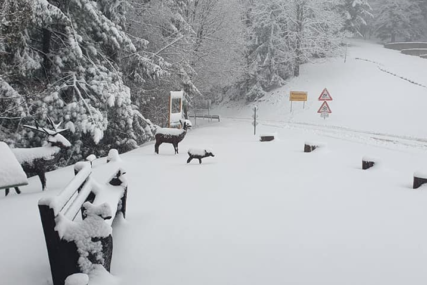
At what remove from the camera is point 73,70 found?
41.7 ft

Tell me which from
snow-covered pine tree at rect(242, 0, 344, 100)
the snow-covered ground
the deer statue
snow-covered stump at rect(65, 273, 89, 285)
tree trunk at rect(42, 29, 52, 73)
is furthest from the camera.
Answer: snow-covered pine tree at rect(242, 0, 344, 100)

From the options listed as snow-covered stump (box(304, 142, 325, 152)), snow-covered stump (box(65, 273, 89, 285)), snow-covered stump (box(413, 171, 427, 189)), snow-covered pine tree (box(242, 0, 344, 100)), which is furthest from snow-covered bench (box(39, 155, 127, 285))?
snow-covered pine tree (box(242, 0, 344, 100))

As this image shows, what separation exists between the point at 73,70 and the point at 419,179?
11.7 metres

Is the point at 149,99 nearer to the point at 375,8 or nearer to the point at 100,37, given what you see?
the point at 100,37

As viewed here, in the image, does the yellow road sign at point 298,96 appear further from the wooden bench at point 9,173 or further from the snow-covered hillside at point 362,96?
the wooden bench at point 9,173

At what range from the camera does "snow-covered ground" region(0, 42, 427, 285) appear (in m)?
3.84

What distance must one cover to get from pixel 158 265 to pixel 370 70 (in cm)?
3179

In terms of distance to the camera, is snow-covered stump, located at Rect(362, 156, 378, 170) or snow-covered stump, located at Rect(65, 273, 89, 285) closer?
snow-covered stump, located at Rect(65, 273, 89, 285)

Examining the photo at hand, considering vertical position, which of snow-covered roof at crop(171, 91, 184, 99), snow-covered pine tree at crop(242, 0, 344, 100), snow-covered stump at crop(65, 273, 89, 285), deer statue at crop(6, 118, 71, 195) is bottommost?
snow-covered stump at crop(65, 273, 89, 285)

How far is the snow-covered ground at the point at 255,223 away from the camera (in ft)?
12.6

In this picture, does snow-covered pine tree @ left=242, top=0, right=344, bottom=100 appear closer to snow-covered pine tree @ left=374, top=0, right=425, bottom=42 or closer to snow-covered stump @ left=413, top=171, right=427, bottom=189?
snow-covered pine tree @ left=374, top=0, right=425, bottom=42

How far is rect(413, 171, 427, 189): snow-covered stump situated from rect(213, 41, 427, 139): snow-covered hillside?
1223 centimetres

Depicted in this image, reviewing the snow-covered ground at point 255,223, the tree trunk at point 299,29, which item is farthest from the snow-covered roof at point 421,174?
the tree trunk at point 299,29

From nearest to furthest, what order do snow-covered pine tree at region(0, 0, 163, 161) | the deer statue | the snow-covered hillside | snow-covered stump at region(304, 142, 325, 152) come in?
the deer statue < snow-covered pine tree at region(0, 0, 163, 161) < snow-covered stump at region(304, 142, 325, 152) < the snow-covered hillside
